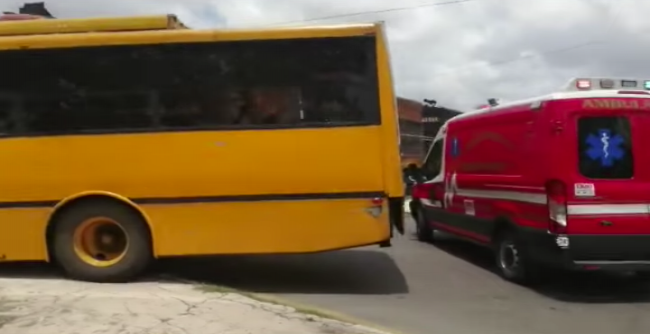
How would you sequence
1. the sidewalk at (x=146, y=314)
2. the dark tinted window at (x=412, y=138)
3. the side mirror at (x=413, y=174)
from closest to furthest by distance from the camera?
1. the sidewalk at (x=146, y=314)
2. the side mirror at (x=413, y=174)
3. the dark tinted window at (x=412, y=138)

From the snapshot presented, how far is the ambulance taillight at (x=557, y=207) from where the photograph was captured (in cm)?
789

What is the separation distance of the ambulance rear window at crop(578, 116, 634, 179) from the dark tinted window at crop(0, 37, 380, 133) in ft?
7.72

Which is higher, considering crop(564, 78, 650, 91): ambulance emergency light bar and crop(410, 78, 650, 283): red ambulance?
crop(564, 78, 650, 91): ambulance emergency light bar

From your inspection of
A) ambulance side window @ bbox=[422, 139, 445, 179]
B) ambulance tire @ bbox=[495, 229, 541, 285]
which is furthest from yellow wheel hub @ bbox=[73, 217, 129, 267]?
ambulance side window @ bbox=[422, 139, 445, 179]

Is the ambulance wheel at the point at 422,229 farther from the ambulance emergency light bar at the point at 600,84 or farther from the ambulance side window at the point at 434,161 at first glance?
the ambulance emergency light bar at the point at 600,84

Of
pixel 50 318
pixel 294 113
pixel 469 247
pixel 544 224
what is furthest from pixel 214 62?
pixel 469 247

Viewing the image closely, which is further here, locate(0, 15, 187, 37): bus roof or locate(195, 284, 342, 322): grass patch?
locate(0, 15, 187, 37): bus roof

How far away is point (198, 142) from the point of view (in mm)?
7992

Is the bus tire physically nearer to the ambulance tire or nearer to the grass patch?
the grass patch

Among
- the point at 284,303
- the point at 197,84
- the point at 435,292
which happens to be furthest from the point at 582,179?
the point at 197,84

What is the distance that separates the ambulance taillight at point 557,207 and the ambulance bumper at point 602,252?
0.10 metres

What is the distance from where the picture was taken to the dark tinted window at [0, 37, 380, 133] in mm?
8008

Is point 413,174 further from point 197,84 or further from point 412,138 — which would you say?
point 412,138

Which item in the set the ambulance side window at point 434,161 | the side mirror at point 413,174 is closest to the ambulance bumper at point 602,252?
the ambulance side window at point 434,161
